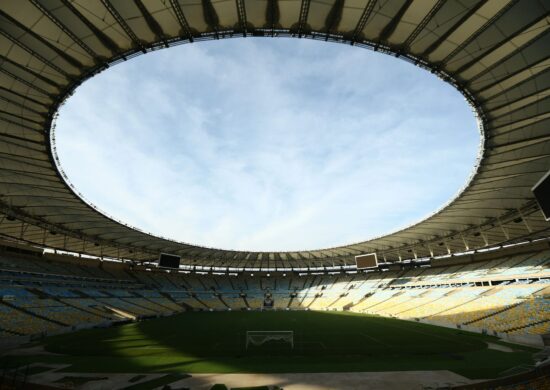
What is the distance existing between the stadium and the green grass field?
0.57 feet

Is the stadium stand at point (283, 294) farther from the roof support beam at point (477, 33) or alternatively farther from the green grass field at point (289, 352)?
the roof support beam at point (477, 33)

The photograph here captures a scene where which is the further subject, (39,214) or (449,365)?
(39,214)

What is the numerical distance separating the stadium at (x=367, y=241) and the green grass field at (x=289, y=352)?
173mm

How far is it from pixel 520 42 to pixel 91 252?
60.4 metres

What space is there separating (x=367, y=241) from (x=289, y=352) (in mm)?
30155

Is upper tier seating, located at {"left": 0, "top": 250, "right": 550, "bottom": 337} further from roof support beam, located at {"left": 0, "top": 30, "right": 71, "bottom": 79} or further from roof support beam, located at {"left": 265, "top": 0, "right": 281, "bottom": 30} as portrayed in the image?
roof support beam, located at {"left": 265, "top": 0, "right": 281, "bottom": 30}

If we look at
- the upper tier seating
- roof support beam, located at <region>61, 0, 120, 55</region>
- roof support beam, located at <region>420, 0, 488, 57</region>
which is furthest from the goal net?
roof support beam, located at <region>420, 0, 488, 57</region>

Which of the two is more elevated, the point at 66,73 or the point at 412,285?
the point at 66,73

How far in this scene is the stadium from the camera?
13.4 metres

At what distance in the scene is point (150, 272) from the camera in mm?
63719

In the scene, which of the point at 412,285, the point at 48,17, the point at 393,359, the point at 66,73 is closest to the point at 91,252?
the point at 66,73

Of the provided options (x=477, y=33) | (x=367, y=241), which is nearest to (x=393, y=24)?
(x=477, y=33)

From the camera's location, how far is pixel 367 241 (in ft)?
158

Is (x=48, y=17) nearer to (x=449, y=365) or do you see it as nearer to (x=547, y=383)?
(x=547, y=383)
